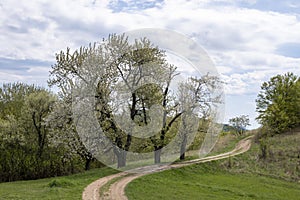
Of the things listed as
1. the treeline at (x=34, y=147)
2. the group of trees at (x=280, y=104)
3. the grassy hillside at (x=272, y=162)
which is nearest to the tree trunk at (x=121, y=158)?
the treeline at (x=34, y=147)

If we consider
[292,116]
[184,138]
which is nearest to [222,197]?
[184,138]

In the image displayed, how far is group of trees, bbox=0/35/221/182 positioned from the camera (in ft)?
65.2

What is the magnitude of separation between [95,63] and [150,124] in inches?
207

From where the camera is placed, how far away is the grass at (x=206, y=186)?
13938 mm

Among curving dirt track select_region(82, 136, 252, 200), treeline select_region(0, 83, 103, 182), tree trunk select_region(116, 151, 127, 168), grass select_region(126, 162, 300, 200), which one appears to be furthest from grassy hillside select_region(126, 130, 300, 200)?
treeline select_region(0, 83, 103, 182)

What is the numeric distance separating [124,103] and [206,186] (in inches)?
283

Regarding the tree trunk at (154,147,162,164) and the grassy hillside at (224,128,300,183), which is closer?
the tree trunk at (154,147,162,164)

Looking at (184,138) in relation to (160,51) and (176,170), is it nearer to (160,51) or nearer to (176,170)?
(176,170)

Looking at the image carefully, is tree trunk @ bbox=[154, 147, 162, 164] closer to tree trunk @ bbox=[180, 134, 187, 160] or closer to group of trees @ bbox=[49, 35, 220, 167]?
group of trees @ bbox=[49, 35, 220, 167]

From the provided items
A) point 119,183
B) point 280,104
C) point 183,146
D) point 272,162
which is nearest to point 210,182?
point 183,146

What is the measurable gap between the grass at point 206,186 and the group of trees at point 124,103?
109 inches

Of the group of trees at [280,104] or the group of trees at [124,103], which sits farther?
the group of trees at [280,104]

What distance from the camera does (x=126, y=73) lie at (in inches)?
787

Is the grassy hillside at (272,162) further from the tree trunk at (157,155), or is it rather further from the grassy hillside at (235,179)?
the tree trunk at (157,155)
